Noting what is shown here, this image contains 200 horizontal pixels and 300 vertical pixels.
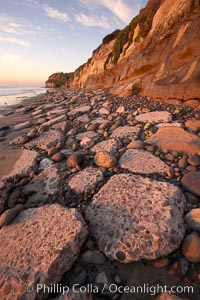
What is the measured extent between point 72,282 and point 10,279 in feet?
1.23

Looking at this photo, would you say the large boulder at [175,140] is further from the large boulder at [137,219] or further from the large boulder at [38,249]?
the large boulder at [38,249]

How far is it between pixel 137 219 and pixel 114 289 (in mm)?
455

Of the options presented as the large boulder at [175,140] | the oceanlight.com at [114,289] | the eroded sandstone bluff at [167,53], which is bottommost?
the oceanlight.com at [114,289]

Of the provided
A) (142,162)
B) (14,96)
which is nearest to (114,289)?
(142,162)

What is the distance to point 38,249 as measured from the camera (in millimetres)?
1216

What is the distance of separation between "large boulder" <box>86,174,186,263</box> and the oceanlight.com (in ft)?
0.48

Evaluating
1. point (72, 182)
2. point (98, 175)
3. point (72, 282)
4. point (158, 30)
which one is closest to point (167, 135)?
point (98, 175)

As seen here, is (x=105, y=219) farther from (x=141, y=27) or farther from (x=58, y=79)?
(x=58, y=79)

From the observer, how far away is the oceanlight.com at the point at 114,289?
103cm

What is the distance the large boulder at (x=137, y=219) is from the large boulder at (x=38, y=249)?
0.58ft

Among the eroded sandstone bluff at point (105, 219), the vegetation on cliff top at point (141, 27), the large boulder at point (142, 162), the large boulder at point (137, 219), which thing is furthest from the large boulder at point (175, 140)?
the vegetation on cliff top at point (141, 27)

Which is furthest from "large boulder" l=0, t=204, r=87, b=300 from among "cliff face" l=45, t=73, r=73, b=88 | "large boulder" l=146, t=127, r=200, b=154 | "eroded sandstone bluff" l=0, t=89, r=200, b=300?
"cliff face" l=45, t=73, r=73, b=88

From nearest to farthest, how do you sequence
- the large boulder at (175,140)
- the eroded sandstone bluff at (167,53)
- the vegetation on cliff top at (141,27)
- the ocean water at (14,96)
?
the large boulder at (175,140), the eroded sandstone bluff at (167,53), the vegetation on cliff top at (141,27), the ocean water at (14,96)

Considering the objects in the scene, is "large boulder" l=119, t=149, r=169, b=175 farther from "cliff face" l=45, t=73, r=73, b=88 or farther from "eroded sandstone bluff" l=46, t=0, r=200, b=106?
"cliff face" l=45, t=73, r=73, b=88
